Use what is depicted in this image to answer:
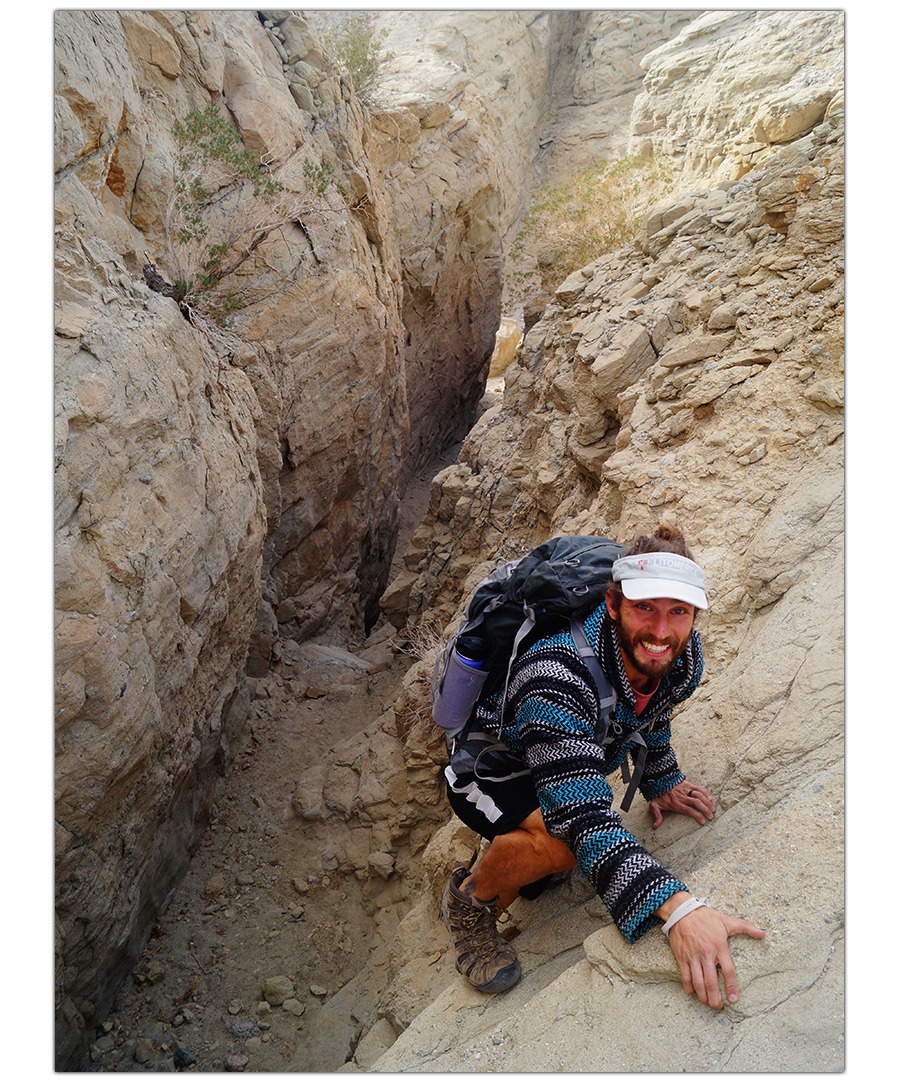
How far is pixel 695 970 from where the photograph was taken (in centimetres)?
164

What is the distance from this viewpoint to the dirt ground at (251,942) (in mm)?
3771

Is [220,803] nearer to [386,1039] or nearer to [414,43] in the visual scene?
[386,1039]

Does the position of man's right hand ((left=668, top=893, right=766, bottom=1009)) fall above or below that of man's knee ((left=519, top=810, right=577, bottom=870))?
above

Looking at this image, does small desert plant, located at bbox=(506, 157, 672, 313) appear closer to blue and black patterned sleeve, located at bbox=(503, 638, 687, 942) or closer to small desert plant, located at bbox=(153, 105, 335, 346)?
small desert plant, located at bbox=(153, 105, 335, 346)

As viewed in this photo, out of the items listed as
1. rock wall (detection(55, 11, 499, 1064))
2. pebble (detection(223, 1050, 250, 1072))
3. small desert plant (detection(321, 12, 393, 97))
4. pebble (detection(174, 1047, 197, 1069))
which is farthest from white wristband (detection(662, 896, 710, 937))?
small desert plant (detection(321, 12, 393, 97))

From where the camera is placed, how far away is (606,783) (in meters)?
1.88

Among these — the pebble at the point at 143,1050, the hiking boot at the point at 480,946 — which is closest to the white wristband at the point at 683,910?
the hiking boot at the point at 480,946

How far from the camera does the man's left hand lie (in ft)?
7.50

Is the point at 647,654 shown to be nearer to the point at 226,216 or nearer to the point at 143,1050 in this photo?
the point at 143,1050

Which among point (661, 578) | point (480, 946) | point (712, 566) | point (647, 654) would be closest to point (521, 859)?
point (480, 946)

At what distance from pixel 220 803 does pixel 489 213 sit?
12.2 metres

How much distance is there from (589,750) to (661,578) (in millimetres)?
521

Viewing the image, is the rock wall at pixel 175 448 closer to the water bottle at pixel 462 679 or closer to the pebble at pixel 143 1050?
the pebble at pixel 143 1050

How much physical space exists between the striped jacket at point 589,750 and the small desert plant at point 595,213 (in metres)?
7.37
